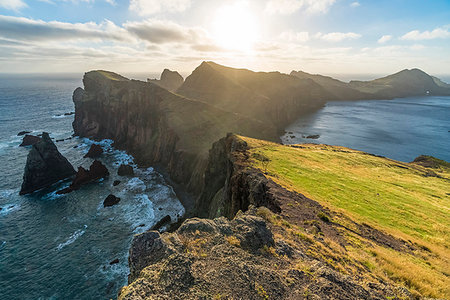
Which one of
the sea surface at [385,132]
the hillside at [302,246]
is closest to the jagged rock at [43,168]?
the hillside at [302,246]

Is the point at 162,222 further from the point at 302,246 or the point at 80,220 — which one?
the point at 302,246

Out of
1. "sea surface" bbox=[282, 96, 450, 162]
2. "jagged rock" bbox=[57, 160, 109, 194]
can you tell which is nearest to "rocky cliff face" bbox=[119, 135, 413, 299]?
"jagged rock" bbox=[57, 160, 109, 194]

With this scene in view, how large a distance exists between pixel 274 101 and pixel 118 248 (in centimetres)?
15446

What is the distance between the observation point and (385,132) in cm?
12681

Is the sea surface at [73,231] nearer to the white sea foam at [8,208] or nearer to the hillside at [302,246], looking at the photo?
the white sea foam at [8,208]

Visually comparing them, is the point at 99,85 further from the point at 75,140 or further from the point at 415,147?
the point at 415,147

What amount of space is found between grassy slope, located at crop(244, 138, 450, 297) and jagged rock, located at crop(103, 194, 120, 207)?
46.2 meters

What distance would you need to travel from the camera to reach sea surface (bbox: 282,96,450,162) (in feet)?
320

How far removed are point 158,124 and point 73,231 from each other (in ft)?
180

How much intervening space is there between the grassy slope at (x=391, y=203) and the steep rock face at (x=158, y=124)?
3878cm

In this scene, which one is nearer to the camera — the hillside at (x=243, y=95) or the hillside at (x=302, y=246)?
the hillside at (x=302, y=246)

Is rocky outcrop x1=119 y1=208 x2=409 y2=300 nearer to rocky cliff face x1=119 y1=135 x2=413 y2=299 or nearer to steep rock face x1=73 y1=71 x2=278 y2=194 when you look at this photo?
rocky cliff face x1=119 y1=135 x2=413 y2=299

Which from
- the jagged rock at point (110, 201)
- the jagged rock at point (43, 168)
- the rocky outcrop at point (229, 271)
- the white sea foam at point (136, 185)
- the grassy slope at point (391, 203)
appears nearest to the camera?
the rocky outcrop at point (229, 271)

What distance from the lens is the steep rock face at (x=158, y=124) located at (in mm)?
73562
